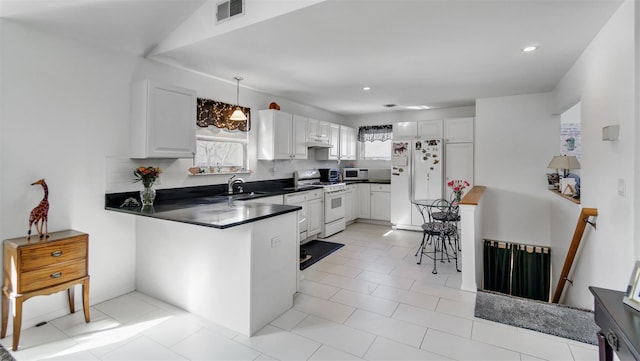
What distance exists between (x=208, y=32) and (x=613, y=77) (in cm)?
325

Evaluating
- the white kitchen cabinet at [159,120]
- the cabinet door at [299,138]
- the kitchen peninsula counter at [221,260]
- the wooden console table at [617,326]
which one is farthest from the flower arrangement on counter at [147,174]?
the wooden console table at [617,326]

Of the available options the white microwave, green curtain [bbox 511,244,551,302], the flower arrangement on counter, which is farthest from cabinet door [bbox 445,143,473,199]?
the flower arrangement on counter

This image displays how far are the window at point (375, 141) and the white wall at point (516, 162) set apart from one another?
2.05 m

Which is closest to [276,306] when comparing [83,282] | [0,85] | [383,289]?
[383,289]

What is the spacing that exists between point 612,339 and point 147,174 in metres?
3.49

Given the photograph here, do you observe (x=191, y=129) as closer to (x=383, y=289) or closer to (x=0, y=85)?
(x=0, y=85)

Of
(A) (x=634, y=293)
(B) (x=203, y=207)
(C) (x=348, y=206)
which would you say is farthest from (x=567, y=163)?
(B) (x=203, y=207)

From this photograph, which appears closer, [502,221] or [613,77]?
[613,77]

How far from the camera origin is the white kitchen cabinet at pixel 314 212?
4910 mm

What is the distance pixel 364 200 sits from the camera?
6.50 meters

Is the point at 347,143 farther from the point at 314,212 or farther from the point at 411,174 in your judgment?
the point at 314,212

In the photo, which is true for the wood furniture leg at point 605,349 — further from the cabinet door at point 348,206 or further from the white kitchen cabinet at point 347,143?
the white kitchen cabinet at point 347,143

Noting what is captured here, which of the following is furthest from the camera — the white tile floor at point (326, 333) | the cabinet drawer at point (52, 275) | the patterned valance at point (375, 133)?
the patterned valance at point (375, 133)

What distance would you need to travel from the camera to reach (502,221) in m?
4.94
